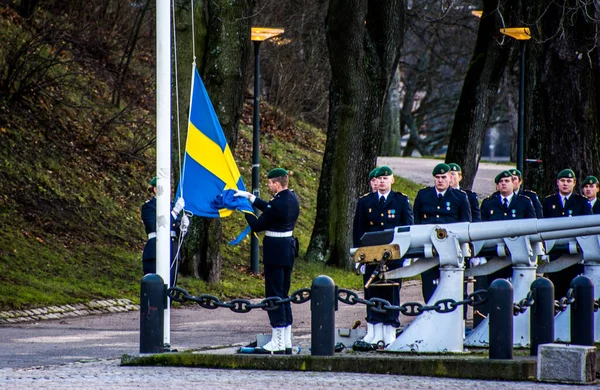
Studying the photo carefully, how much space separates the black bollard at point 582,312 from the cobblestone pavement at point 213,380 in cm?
127

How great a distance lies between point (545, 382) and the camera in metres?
10.3

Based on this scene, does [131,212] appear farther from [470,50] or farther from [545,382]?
[470,50]

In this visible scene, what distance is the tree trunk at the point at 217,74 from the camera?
65.9 ft

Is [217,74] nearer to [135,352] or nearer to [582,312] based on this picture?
[135,352]

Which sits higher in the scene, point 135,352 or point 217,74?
point 217,74

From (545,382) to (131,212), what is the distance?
1414 cm

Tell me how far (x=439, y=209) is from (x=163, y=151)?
141 inches

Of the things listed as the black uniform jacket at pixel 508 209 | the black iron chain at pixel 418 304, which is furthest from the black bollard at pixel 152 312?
the black uniform jacket at pixel 508 209

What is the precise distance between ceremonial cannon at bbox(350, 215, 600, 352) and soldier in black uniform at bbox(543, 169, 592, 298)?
6.17 feet

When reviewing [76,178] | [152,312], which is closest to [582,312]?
[152,312]

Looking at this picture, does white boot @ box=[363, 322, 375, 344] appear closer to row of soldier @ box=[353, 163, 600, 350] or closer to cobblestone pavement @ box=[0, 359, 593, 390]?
row of soldier @ box=[353, 163, 600, 350]

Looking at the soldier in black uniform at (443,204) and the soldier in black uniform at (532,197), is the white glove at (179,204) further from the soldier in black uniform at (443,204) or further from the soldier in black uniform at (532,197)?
the soldier in black uniform at (532,197)

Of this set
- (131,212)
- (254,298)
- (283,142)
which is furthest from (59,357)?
(283,142)

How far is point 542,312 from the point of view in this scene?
436 inches
